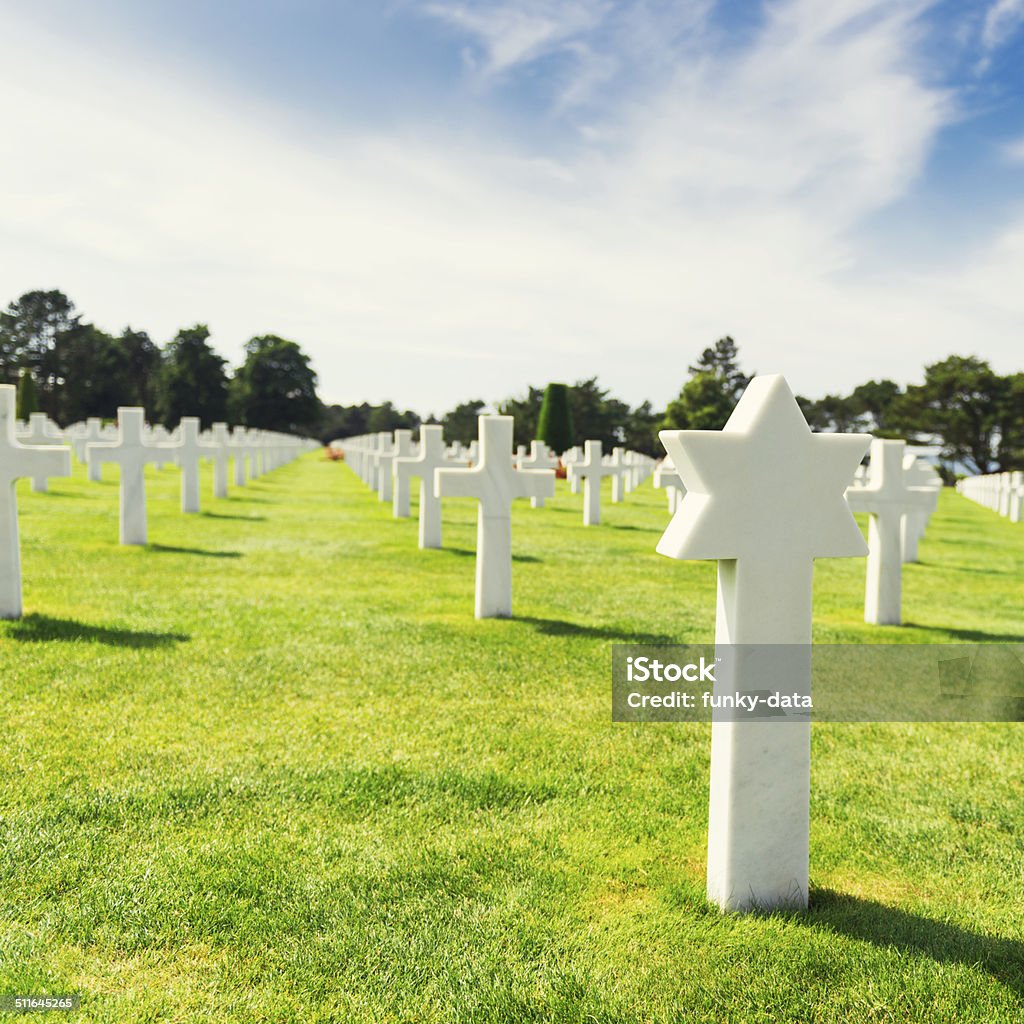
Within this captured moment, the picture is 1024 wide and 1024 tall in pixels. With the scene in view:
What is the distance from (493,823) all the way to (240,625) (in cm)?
428

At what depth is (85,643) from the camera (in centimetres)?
632

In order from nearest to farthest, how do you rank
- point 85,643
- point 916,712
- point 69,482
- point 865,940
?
point 865,940
point 916,712
point 85,643
point 69,482

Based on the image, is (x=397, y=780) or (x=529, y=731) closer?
(x=397, y=780)

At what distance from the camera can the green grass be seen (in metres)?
2.56

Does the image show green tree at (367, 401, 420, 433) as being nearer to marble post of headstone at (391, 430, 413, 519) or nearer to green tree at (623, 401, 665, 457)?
green tree at (623, 401, 665, 457)

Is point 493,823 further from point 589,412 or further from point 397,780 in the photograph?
point 589,412

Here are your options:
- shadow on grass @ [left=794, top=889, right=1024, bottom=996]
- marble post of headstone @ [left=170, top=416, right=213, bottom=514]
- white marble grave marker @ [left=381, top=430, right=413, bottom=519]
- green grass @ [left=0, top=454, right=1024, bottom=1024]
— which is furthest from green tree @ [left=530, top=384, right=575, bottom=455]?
Result: shadow on grass @ [left=794, top=889, right=1024, bottom=996]

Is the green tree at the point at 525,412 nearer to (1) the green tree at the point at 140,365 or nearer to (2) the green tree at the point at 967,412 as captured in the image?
(2) the green tree at the point at 967,412

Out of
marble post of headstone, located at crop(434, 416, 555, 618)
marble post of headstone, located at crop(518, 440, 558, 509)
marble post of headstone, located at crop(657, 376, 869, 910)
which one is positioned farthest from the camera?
marble post of headstone, located at crop(518, 440, 558, 509)

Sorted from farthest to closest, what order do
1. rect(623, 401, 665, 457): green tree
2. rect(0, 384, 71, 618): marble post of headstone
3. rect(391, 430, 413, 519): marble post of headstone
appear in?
rect(623, 401, 665, 457): green tree → rect(391, 430, 413, 519): marble post of headstone → rect(0, 384, 71, 618): marble post of headstone

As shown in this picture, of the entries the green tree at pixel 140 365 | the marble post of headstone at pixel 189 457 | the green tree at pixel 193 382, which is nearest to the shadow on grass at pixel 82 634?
the marble post of headstone at pixel 189 457

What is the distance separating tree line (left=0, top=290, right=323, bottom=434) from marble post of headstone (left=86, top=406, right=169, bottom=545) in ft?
202

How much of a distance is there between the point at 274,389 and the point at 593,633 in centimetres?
7080

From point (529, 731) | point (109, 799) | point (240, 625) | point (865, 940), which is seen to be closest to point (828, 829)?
point (865, 940)
